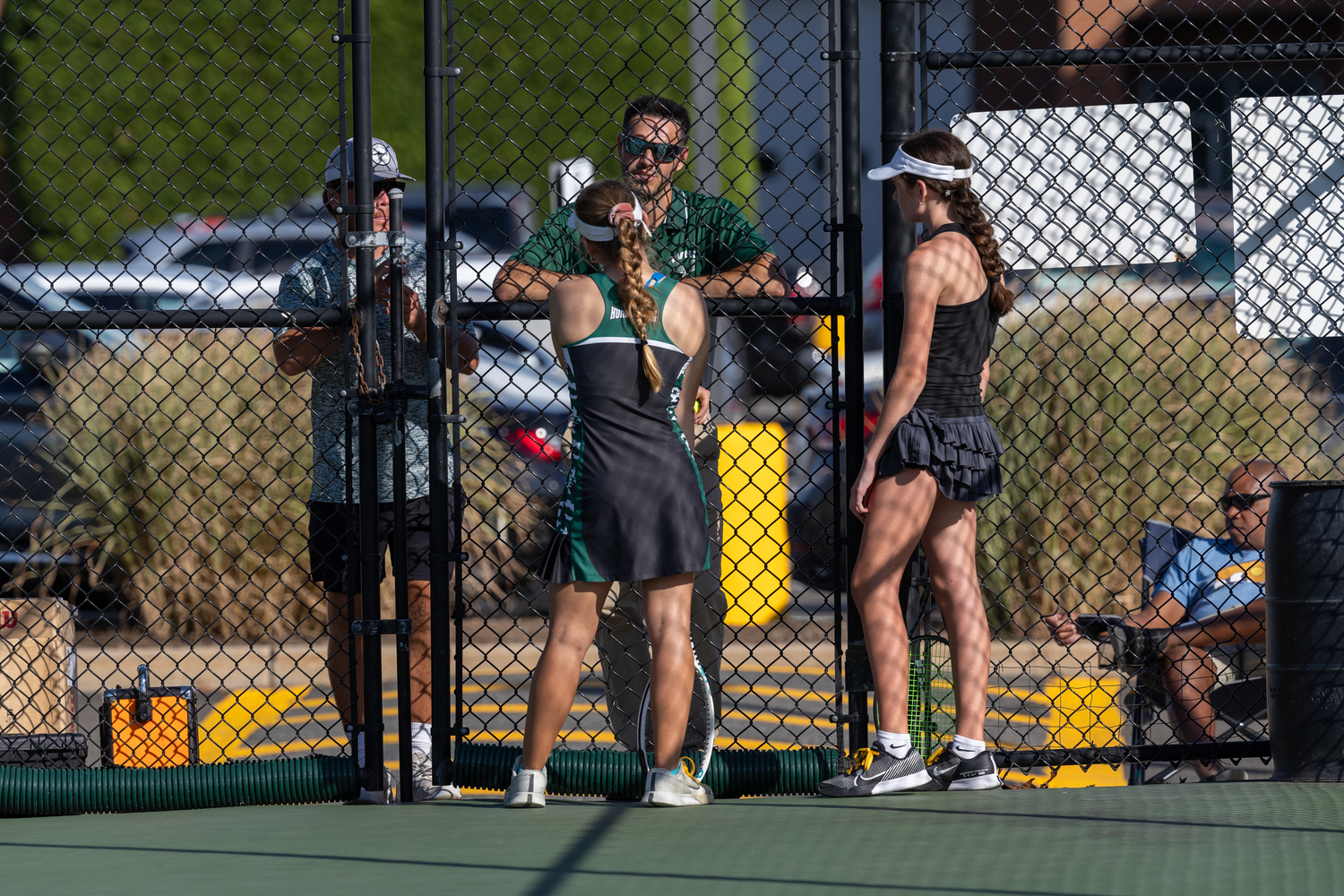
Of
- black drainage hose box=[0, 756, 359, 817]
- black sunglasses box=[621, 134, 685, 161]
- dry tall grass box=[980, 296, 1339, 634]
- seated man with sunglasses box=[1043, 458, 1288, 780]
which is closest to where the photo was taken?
black drainage hose box=[0, 756, 359, 817]

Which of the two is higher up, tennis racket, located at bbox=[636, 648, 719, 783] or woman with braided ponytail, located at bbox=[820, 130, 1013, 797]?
woman with braided ponytail, located at bbox=[820, 130, 1013, 797]

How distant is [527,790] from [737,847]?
2.44 feet

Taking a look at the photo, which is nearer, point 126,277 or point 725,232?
point 725,232

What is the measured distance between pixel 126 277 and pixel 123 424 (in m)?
8.41

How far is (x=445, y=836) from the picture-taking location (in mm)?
3850

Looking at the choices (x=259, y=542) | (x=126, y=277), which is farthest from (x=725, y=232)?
(x=126, y=277)

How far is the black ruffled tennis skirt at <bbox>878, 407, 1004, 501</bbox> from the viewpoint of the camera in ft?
13.5

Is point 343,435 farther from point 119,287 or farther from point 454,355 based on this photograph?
point 119,287

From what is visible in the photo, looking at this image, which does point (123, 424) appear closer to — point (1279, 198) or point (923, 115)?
point (923, 115)

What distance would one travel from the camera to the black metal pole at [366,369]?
4.22 m

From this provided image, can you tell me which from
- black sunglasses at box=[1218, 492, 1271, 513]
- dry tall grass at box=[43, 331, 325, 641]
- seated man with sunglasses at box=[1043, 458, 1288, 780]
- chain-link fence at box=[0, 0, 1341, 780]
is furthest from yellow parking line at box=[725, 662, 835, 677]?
black sunglasses at box=[1218, 492, 1271, 513]

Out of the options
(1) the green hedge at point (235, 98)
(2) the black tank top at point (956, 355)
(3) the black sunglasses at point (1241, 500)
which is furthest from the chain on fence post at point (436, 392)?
(1) the green hedge at point (235, 98)

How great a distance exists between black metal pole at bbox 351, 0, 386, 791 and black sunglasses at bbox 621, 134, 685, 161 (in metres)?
0.75

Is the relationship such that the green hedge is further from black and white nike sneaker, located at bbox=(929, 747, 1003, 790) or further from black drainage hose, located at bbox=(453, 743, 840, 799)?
black and white nike sneaker, located at bbox=(929, 747, 1003, 790)
